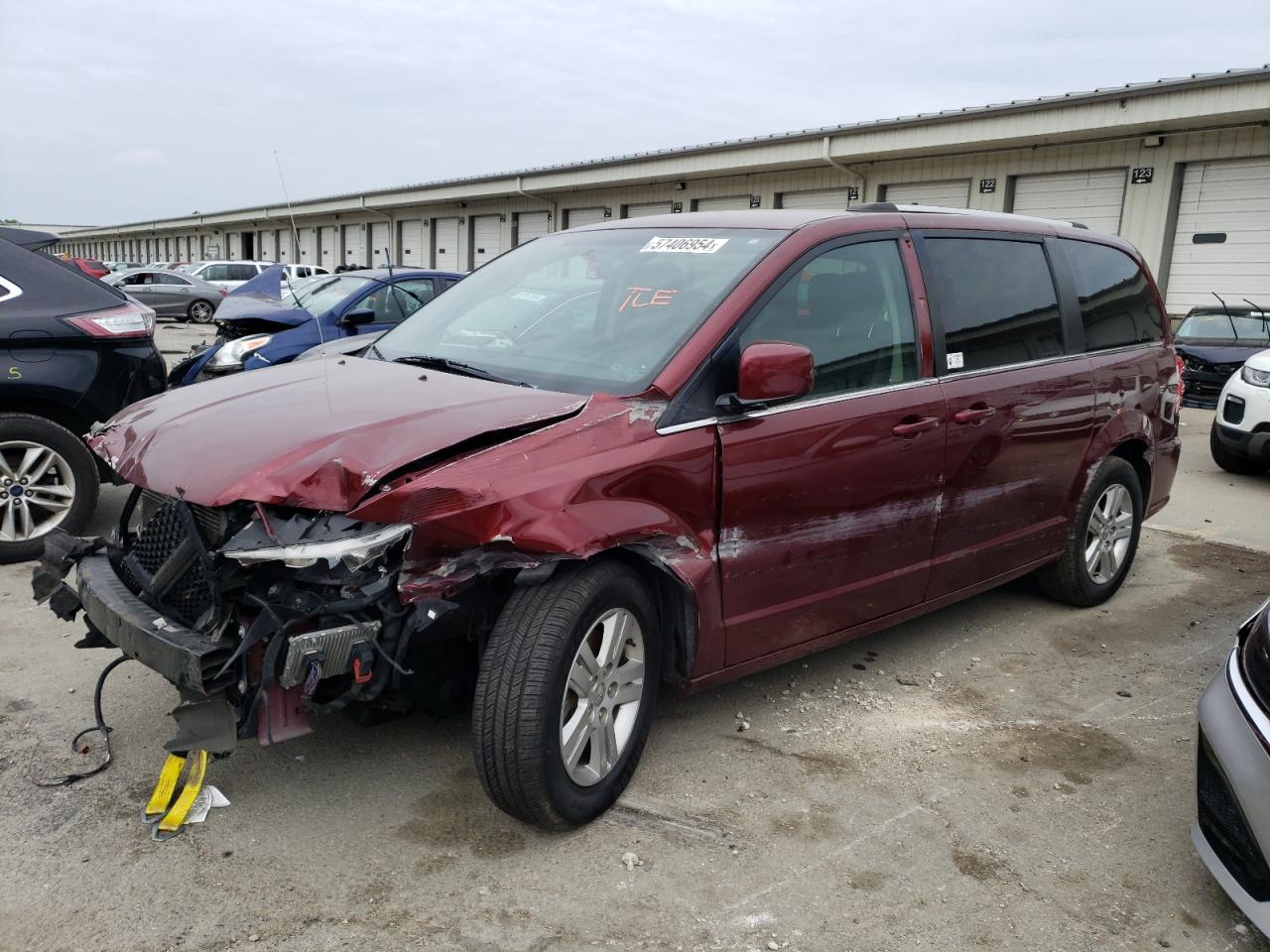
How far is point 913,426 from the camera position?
3.73 metres

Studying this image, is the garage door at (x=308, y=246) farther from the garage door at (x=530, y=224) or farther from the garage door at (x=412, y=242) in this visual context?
the garage door at (x=530, y=224)

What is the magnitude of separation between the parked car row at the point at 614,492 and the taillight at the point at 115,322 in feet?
7.17

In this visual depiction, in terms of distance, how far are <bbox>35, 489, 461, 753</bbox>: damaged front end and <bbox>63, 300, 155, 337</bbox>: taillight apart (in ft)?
10.2

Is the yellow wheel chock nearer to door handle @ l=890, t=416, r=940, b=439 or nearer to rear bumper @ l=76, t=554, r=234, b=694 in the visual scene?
rear bumper @ l=76, t=554, r=234, b=694

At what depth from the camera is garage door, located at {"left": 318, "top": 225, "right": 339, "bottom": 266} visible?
41125 mm

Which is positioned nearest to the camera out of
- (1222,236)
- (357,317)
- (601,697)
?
(601,697)

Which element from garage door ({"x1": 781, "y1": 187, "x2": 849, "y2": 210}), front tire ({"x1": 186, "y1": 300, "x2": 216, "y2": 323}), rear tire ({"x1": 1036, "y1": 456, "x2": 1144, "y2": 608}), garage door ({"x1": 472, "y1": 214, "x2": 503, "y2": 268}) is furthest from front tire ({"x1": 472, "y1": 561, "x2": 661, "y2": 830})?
front tire ({"x1": 186, "y1": 300, "x2": 216, "y2": 323})

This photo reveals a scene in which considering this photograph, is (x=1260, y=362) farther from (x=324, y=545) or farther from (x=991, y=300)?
(x=324, y=545)

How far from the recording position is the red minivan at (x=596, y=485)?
8.66ft

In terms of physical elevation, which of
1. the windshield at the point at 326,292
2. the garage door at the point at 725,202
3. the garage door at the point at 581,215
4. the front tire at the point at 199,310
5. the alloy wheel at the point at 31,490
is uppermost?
the garage door at the point at 725,202

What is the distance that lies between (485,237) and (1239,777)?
29.9 m

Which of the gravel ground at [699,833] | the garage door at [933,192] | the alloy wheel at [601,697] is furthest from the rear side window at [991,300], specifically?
the garage door at [933,192]

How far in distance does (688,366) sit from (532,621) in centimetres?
95

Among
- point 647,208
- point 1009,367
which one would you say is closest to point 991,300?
point 1009,367
